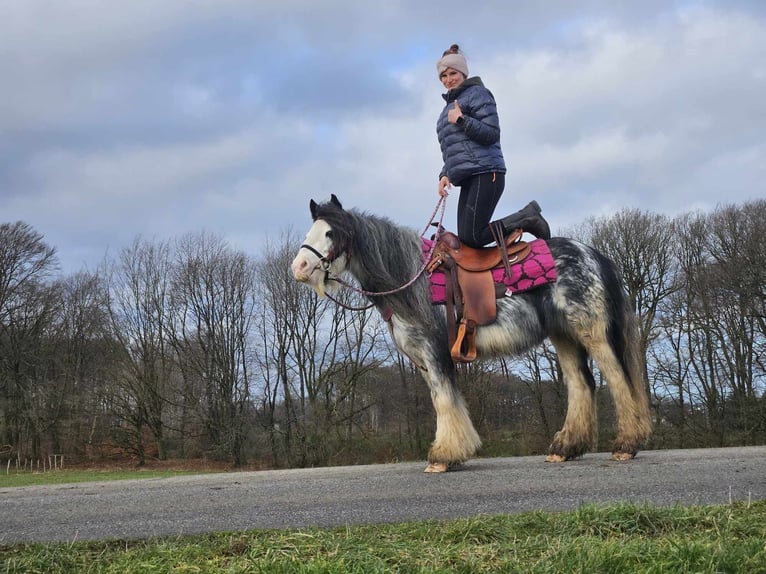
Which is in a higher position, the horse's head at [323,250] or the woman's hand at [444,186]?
the woman's hand at [444,186]

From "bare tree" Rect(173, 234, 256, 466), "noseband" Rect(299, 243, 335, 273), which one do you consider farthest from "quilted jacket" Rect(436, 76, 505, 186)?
"bare tree" Rect(173, 234, 256, 466)

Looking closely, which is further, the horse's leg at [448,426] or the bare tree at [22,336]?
the bare tree at [22,336]

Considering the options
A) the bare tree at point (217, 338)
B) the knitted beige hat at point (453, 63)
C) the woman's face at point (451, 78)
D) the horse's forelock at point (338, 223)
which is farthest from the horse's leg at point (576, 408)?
the bare tree at point (217, 338)

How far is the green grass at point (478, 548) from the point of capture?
8.30 ft

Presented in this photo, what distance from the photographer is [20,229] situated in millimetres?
45688

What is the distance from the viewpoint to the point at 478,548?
2.90 meters

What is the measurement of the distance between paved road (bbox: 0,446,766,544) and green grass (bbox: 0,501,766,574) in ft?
1.78

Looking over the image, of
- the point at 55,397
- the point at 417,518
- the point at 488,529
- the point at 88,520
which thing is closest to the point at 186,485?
the point at 88,520

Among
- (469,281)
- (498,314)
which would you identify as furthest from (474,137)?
(498,314)

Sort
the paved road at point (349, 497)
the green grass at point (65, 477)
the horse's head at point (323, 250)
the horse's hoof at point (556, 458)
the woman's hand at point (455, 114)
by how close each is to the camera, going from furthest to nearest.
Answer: the green grass at point (65, 477), the horse's hoof at point (556, 458), the woman's hand at point (455, 114), the horse's head at point (323, 250), the paved road at point (349, 497)

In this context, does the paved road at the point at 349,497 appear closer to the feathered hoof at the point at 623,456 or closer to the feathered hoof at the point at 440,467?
the feathered hoof at the point at 440,467

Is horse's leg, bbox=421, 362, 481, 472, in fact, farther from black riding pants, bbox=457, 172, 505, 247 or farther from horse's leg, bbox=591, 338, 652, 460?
horse's leg, bbox=591, 338, 652, 460

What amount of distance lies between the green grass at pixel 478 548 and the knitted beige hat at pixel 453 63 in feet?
17.4

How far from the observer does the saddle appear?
6.84 metres
